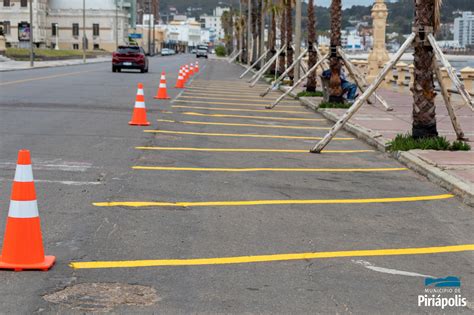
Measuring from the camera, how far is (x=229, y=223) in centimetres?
780

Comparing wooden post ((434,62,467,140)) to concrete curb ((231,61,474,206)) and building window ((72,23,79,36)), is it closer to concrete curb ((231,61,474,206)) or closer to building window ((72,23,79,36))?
concrete curb ((231,61,474,206))

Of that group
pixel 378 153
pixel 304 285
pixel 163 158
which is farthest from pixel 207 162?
pixel 304 285

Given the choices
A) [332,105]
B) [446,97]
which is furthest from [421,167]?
[332,105]

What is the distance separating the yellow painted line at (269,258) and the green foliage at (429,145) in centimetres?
590

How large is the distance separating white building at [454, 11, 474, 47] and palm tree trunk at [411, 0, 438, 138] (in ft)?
374

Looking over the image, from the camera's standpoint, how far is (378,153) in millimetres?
13805

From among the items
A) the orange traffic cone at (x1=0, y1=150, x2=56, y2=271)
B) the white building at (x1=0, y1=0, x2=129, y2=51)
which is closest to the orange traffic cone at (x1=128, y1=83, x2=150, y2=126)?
the orange traffic cone at (x1=0, y1=150, x2=56, y2=271)

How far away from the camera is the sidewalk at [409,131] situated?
10.3 m

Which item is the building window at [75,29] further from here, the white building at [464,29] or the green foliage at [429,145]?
the green foliage at [429,145]

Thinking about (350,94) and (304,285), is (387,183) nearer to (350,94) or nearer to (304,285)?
(304,285)

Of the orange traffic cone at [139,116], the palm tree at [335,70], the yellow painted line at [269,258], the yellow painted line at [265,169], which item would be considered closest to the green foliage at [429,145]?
the yellow painted line at [265,169]

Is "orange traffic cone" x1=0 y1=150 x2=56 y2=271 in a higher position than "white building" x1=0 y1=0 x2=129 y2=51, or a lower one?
lower

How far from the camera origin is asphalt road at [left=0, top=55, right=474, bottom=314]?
5645 mm

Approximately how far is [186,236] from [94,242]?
0.88 m
